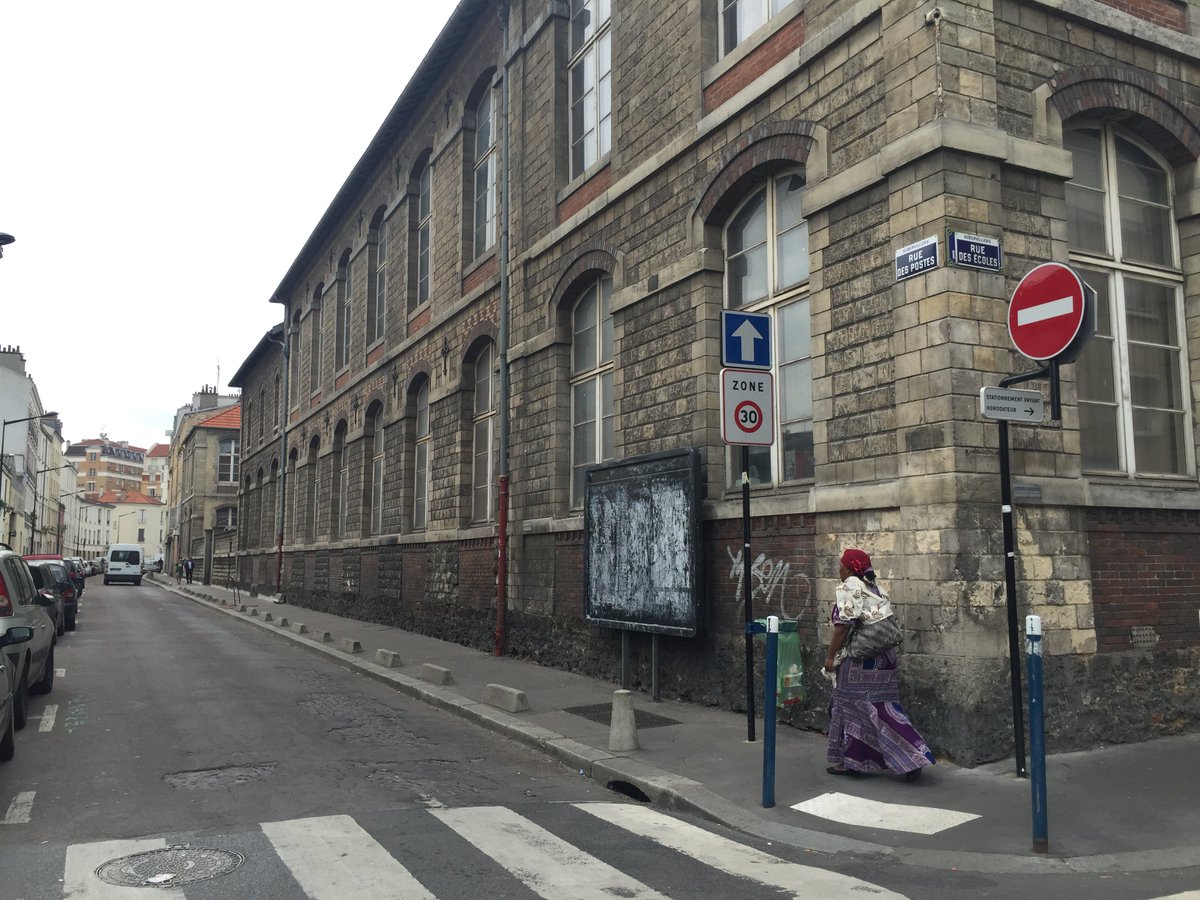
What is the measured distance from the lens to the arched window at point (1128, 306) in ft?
28.2

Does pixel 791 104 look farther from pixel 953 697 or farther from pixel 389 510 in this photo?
pixel 389 510

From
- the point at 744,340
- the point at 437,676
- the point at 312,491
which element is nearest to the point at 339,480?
the point at 312,491

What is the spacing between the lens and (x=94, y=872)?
16.4 ft

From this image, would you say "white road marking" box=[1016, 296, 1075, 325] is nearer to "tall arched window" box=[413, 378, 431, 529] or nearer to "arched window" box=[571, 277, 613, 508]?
"arched window" box=[571, 277, 613, 508]

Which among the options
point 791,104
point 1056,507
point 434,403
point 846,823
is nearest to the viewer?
point 846,823

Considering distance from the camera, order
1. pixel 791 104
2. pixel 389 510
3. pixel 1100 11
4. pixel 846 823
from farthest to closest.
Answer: pixel 389 510, pixel 791 104, pixel 1100 11, pixel 846 823

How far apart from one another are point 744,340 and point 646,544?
3.98 meters

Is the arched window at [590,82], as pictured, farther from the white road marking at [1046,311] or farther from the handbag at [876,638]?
the handbag at [876,638]

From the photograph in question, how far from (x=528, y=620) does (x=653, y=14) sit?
8.33m

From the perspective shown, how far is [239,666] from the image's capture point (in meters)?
14.4

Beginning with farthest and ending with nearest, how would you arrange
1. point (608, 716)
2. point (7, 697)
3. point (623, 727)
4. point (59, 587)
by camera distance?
point (59, 587) < point (608, 716) < point (623, 727) < point (7, 697)

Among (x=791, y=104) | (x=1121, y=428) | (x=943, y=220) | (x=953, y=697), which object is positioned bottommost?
(x=953, y=697)

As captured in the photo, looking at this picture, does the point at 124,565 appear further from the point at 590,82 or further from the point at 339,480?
the point at 590,82

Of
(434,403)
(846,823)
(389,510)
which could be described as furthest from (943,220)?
(389,510)
